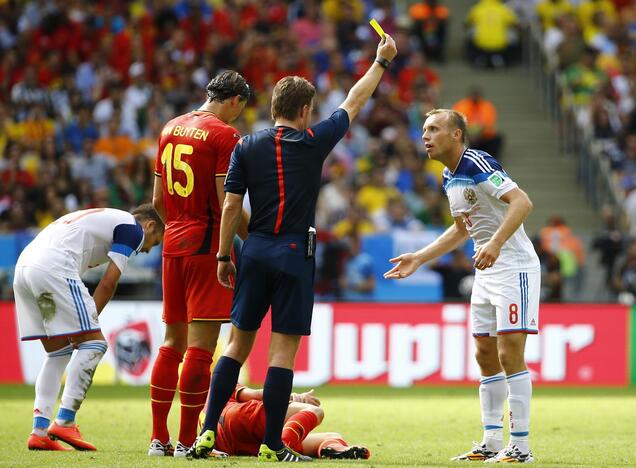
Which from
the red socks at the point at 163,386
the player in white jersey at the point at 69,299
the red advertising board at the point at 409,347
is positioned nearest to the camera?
the red socks at the point at 163,386

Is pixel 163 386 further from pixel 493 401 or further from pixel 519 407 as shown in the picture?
pixel 519 407

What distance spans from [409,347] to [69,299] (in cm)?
A: 777

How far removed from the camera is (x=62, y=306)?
9.28 m

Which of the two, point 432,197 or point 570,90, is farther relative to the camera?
point 570,90

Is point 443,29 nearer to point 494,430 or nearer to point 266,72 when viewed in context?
point 266,72

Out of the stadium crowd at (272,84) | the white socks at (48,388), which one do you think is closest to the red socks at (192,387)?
the white socks at (48,388)

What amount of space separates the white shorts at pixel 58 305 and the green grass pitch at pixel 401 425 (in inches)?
35.2

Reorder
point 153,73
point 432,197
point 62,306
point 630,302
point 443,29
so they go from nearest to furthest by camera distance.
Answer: point 62,306 → point 630,302 → point 432,197 → point 153,73 → point 443,29

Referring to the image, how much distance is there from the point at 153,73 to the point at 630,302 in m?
9.88

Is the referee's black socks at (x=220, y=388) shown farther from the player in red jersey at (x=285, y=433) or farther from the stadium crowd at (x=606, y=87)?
the stadium crowd at (x=606, y=87)

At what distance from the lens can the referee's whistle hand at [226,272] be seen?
26.5 ft

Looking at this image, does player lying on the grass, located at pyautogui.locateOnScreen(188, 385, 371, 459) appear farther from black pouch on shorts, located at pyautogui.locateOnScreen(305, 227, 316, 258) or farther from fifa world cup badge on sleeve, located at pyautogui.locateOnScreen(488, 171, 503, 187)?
fifa world cup badge on sleeve, located at pyautogui.locateOnScreen(488, 171, 503, 187)

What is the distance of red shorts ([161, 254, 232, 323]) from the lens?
8484 millimetres

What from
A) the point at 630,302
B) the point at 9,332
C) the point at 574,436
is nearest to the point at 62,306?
the point at 574,436
